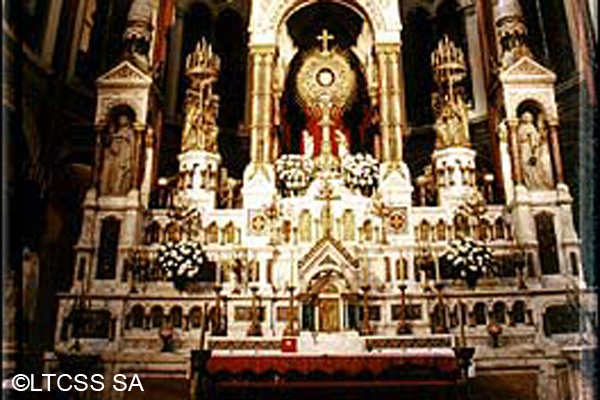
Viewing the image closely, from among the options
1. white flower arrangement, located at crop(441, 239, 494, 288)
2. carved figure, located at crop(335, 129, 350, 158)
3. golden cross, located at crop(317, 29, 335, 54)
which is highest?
golden cross, located at crop(317, 29, 335, 54)

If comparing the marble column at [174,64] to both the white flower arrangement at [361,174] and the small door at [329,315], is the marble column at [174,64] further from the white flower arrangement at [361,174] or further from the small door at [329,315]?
the small door at [329,315]

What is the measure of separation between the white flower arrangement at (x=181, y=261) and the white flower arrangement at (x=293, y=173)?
2984mm

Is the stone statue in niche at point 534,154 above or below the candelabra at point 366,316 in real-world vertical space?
above

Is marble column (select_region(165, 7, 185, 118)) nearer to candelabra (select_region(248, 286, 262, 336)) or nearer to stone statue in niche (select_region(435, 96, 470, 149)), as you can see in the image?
stone statue in niche (select_region(435, 96, 470, 149))

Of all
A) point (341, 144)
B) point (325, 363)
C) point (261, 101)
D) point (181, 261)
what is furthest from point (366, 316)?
point (261, 101)

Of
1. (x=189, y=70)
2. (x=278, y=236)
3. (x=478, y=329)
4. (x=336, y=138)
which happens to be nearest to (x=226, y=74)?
(x=189, y=70)

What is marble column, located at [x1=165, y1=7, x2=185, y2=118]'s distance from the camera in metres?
20.5

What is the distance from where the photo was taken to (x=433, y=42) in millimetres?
22422

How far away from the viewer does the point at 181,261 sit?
496 inches

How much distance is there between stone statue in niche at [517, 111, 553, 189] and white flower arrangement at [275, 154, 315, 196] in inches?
198

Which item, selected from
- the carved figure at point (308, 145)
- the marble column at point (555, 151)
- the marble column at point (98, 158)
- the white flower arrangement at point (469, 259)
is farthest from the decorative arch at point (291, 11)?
the white flower arrangement at point (469, 259)

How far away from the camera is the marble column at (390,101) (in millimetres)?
15109

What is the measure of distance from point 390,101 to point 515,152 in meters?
3.43

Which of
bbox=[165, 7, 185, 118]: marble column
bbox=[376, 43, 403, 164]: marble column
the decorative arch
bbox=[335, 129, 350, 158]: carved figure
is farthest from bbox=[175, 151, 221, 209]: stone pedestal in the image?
bbox=[165, 7, 185, 118]: marble column
